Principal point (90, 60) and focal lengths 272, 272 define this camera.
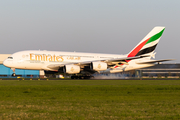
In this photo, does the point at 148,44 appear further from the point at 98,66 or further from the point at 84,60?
the point at 84,60

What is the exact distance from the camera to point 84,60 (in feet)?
148

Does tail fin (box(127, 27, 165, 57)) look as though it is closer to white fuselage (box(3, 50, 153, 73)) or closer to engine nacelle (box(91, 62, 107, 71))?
engine nacelle (box(91, 62, 107, 71))

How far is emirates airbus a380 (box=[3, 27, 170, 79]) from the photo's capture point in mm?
41562

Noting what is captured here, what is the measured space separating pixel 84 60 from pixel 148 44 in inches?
456

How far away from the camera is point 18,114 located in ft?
30.7

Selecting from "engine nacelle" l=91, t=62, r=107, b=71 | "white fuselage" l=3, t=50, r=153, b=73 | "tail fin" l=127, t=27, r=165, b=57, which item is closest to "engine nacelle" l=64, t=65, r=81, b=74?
"white fuselage" l=3, t=50, r=153, b=73

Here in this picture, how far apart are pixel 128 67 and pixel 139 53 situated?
10.3 feet

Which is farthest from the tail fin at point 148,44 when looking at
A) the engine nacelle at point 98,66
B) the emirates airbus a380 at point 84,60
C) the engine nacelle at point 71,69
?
the engine nacelle at point 71,69

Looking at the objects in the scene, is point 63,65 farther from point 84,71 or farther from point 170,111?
point 170,111

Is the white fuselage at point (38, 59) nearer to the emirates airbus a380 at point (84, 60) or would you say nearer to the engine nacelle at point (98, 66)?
the emirates airbus a380 at point (84, 60)

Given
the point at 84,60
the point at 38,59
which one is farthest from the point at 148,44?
the point at 38,59

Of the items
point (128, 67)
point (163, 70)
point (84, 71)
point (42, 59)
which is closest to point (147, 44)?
point (128, 67)

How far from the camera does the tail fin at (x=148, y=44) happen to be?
155 ft

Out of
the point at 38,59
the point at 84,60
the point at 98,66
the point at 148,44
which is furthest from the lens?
the point at 148,44
